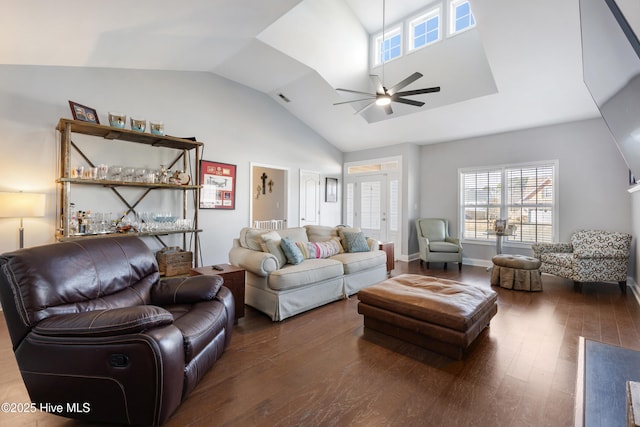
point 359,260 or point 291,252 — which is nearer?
point 291,252

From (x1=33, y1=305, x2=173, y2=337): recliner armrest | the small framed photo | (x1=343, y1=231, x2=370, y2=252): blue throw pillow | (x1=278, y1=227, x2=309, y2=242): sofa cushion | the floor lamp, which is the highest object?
the small framed photo

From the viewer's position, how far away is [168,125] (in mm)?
4441

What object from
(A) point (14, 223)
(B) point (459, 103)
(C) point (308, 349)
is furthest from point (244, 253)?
(B) point (459, 103)

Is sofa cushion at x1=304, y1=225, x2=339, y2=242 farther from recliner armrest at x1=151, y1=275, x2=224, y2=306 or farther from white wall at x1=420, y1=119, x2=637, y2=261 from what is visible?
white wall at x1=420, y1=119, x2=637, y2=261

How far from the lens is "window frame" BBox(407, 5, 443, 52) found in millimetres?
4609

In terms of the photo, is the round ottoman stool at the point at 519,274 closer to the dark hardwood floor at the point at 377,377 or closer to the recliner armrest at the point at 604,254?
the recliner armrest at the point at 604,254

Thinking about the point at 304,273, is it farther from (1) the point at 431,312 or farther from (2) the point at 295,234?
(1) the point at 431,312

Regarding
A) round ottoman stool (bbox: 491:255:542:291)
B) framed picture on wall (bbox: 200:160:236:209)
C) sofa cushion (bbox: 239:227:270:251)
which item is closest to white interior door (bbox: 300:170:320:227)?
framed picture on wall (bbox: 200:160:236:209)

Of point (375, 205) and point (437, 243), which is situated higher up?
point (375, 205)

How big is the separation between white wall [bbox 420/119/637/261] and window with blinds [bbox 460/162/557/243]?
15cm

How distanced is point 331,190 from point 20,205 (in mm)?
5656

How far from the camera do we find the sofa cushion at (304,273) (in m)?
2.98

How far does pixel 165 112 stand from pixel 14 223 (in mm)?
2345

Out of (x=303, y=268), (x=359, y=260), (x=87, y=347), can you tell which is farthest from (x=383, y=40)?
(x=87, y=347)
